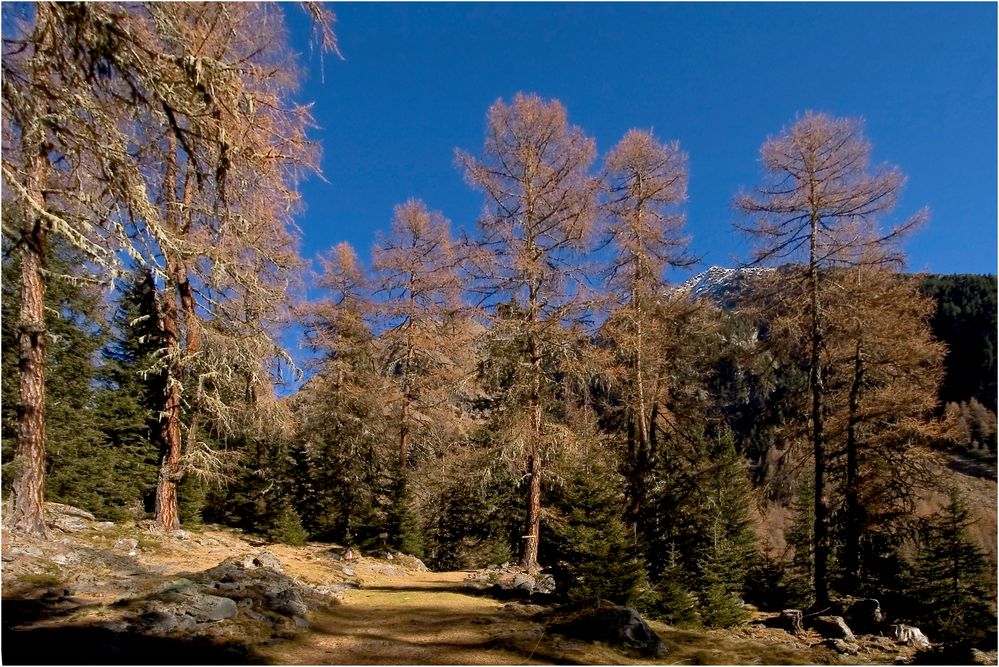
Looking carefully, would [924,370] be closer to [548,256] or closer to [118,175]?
[548,256]

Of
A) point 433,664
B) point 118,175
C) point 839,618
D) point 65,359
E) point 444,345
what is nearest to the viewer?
point 118,175

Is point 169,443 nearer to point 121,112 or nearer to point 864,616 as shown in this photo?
point 121,112

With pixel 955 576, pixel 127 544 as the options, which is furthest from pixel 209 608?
pixel 955 576

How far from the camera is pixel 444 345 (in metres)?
18.1

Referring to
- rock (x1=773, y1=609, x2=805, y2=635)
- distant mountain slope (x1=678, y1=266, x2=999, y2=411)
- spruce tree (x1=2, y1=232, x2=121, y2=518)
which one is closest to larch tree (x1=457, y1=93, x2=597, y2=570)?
rock (x1=773, y1=609, x2=805, y2=635)

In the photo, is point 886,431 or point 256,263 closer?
point 256,263

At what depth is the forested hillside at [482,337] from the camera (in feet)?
15.6

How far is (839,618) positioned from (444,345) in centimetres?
1278

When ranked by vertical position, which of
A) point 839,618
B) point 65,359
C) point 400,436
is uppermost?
point 65,359

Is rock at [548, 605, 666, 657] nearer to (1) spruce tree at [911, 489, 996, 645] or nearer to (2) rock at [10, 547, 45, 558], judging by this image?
(2) rock at [10, 547, 45, 558]

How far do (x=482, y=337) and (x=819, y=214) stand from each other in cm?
807

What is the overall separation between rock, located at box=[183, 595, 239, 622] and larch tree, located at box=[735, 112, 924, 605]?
439 inches

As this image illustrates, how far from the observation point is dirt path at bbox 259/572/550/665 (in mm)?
5641

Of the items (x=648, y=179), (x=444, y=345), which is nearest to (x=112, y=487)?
(x=444, y=345)
